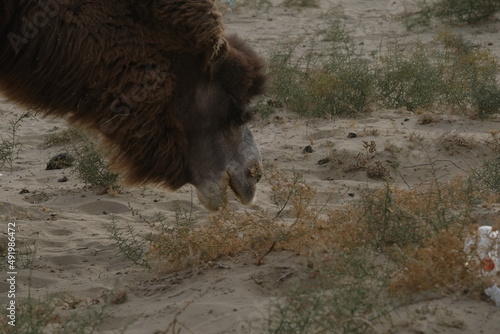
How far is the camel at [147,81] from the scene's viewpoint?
605 centimetres

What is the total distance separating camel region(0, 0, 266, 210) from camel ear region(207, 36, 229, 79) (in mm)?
10

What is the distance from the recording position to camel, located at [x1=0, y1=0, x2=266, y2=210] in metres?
6.05

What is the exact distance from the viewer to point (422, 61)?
437 inches

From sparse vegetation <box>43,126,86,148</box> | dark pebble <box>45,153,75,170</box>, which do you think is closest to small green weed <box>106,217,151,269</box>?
dark pebble <box>45,153,75,170</box>

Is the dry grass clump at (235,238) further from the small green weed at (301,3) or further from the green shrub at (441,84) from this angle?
the small green weed at (301,3)

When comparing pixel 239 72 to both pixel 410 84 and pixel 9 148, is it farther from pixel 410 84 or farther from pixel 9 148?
pixel 410 84

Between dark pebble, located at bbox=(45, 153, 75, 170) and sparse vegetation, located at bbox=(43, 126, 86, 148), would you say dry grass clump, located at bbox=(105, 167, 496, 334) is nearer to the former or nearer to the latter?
dark pebble, located at bbox=(45, 153, 75, 170)

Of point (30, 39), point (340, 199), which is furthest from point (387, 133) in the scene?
point (30, 39)

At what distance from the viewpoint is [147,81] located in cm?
612

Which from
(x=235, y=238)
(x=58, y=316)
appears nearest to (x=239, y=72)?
(x=235, y=238)

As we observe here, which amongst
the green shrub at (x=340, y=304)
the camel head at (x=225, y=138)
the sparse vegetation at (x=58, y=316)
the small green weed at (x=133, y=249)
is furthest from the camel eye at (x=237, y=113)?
the green shrub at (x=340, y=304)

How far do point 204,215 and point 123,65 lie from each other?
7.57ft

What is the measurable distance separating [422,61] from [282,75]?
5.94 ft

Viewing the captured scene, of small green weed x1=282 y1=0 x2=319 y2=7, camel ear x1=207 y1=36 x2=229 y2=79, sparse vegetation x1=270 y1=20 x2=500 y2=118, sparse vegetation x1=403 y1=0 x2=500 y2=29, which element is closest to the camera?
camel ear x1=207 y1=36 x2=229 y2=79
